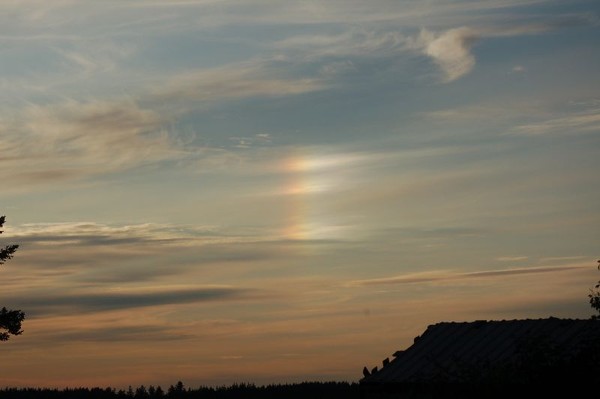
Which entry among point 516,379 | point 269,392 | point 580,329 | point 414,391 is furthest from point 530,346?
point 269,392

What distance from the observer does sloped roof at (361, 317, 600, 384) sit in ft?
120

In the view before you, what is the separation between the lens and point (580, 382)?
3259 centimetres

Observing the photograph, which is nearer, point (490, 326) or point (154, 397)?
point (490, 326)

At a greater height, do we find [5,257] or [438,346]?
[5,257]

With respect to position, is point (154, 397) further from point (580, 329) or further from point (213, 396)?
point (580, 329)

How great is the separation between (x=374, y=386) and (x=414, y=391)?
2.91 meters

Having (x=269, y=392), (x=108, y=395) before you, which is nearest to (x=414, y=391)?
(x=269, y=392)

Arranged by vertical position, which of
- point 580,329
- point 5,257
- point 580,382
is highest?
point 5,257

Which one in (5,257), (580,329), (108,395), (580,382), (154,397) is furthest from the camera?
(108,395)

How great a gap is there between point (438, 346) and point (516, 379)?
8.99 meters

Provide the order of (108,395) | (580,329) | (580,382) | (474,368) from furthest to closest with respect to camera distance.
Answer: (108,395) < (580,329) < (474,368) < (580,382)

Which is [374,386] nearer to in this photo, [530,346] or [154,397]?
[530,346]

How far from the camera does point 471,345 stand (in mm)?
40375

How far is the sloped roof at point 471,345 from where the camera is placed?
120 feet
